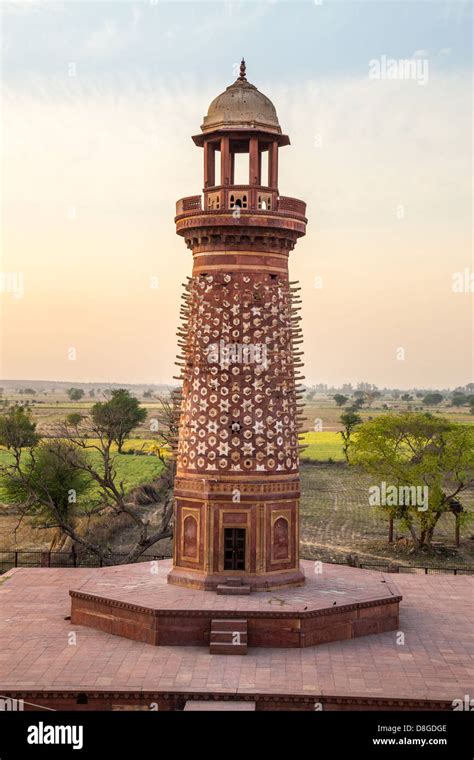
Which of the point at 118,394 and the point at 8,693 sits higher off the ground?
the point at 118,394

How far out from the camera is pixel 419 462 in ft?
119

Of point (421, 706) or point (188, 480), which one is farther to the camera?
point (188, 480)

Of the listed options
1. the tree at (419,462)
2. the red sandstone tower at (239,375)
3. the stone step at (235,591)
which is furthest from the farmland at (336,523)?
the stone step at (235,591)

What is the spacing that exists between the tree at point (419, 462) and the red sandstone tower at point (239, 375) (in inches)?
633

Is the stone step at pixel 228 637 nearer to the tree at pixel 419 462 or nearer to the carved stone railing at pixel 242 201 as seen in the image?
the carved stone railing at pixel 242 201

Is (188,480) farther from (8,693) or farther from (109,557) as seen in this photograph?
(109,557)

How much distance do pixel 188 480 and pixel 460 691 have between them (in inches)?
279

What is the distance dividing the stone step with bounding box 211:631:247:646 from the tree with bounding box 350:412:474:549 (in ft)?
60.4

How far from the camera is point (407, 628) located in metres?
18.6

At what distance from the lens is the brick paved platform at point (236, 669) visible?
1460cm

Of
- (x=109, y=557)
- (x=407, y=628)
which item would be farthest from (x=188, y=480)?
(x=109, y=557)

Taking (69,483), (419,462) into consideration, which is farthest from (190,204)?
(419,462)

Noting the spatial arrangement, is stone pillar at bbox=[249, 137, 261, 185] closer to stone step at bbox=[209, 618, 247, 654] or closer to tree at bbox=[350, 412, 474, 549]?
stone step at bbox=[209, 618, 247, 654]

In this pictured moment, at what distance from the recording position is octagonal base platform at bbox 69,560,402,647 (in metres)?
17.1
